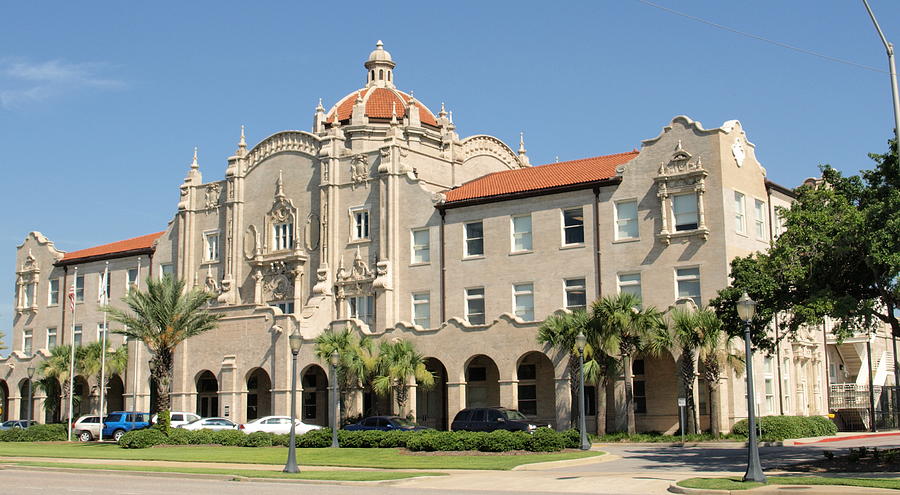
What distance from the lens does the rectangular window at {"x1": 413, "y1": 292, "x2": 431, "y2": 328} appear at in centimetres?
5478

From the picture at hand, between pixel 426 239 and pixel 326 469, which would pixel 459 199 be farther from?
pixel 326 469

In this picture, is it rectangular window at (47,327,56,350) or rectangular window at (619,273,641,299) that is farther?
rectangular window at (47,327,56,350)

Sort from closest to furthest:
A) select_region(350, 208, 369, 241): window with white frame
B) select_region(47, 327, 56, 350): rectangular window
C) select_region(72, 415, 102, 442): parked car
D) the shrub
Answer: the shrub, select_region(72, 415, 102, 442): parked car, select_region(350, 208, 369, 241): window with white frame, select_region(47, 327, 56, 350): rectangular window

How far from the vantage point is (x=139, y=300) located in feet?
167

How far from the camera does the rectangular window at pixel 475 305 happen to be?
53.1 m

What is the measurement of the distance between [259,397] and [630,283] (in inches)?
883

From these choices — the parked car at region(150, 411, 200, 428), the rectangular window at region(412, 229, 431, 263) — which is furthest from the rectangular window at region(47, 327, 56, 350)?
the rectangular window at region(412, 229, 431, 263)

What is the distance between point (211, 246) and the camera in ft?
212

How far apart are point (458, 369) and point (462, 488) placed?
2635 cm

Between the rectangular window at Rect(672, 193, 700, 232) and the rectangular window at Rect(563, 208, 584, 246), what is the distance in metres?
4.71

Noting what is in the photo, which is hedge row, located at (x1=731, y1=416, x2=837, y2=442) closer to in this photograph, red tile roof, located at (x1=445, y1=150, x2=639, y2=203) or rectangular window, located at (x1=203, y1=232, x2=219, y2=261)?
red tile roof, located at (x1=445, y1=150, x2=639, y2=203)

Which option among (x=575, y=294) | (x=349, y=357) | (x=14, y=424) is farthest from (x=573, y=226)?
(x=14, y=424)

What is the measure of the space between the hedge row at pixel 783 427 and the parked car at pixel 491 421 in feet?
27.5

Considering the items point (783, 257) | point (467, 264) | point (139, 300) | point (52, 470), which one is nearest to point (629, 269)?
point (467, 264)
